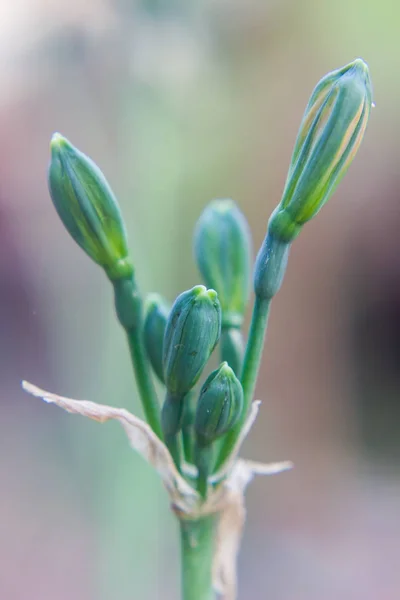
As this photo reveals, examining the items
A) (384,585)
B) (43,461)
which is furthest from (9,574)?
(384,585)

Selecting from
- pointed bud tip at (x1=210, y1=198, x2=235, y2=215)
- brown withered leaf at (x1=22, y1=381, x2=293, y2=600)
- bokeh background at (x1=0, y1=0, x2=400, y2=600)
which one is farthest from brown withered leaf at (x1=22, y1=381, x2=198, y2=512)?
bokeh background at (x1=0, y1=0, x2=400, y2=600)

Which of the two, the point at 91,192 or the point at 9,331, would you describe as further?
the point at 9,331

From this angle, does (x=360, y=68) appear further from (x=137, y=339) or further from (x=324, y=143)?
(x=137, y=339)

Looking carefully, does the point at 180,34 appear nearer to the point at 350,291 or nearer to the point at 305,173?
the point at 350,291

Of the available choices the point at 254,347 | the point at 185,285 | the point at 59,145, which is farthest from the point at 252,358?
the point at 185,285

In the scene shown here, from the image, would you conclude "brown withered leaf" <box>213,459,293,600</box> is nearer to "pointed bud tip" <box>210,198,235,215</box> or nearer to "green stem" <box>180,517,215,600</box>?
"green stem" <box>180,517,215,600</box>

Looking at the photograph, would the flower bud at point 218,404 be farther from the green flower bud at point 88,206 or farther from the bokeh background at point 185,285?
the bokeh background at point 185,285
